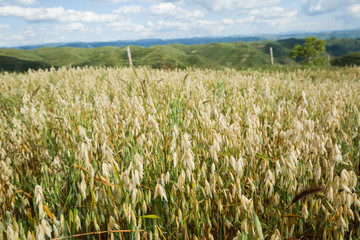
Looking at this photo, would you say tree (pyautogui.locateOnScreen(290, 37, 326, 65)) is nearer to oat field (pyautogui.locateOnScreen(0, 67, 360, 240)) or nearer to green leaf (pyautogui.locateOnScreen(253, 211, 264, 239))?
oat field (pyautogui.locateOnScreen(0, 67, 360, 240))

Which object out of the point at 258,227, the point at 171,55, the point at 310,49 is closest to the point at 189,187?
the point at 258,227

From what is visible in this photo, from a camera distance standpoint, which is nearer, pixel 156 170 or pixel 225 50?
pixel 156 170

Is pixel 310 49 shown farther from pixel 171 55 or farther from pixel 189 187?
pixel 189 187

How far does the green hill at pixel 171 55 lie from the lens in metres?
11.2

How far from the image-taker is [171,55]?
429 inches

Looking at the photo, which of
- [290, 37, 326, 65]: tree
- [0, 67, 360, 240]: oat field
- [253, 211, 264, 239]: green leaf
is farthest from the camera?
[290, 37, 326, 65]: tree

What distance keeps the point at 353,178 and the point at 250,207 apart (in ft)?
2.13

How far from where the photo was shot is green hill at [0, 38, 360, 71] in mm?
11195

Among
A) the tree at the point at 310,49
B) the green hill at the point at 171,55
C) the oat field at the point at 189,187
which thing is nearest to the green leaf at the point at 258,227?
the oat field at the point at 189,187

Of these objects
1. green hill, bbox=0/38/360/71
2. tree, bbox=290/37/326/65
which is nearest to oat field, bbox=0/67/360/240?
green hill, bbox=0/38/360/71

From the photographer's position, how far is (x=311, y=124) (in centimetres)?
184

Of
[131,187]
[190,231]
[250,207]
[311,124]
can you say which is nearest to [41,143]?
[131,187]

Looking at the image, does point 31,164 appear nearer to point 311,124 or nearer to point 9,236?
point 9,236

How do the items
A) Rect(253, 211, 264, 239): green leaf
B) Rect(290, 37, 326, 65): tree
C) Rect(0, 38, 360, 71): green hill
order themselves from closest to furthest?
Rect(253, 211, 264, 239): green leaf
Rect(0, 38, 360, 71): green hill
Rect(290, 37, 326, 65): tree
